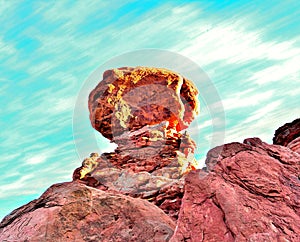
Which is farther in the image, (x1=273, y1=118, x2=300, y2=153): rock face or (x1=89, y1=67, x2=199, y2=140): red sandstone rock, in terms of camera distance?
(x1=89, y1=67, x2=199, y2=140): red sandstone rock

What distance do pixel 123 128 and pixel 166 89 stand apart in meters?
5.83

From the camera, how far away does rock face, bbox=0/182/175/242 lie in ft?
36.1

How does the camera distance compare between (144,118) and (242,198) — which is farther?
(144,118)

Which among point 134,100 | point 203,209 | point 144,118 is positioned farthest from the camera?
point 134,100

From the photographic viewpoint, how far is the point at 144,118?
125 ft

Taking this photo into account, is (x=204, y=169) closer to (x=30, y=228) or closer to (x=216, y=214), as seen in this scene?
(x=216, y=214)

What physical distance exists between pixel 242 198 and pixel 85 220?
4607 mm

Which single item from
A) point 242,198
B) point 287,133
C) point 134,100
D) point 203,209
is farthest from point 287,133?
point 203,209

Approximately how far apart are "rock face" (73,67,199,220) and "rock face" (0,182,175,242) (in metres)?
20.9

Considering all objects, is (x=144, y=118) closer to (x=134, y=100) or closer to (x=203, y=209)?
(x=134, y=100)

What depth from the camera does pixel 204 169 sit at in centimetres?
1191

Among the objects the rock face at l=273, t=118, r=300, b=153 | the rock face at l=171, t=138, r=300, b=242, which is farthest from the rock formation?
the rock face at l=273, t=118, r=300, b=153

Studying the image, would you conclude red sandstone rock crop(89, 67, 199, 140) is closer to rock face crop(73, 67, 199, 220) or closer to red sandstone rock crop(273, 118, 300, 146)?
rock face crop(73, 67, 199, 220)

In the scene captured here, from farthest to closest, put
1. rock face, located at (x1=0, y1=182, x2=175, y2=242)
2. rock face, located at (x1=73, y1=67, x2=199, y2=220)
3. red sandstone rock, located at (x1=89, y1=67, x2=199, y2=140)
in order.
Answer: red sandstone rock, located at (x1=89, y1=67, x2=199, y2=140) → rock face, located at (x1=73, y1=67, x2=199, y2=220) → rock face, located at (x1=0, y1=182, x2=175, y2=242)
